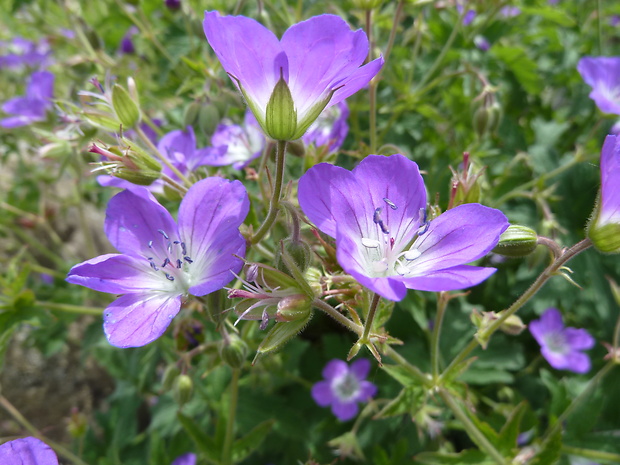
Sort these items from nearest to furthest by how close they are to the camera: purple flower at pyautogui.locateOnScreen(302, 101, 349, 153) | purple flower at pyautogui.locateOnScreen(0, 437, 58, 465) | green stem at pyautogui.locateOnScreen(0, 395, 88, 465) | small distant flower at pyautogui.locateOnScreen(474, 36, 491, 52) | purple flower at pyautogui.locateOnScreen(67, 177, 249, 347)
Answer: purple flower at pyautogui.locateOnScreen(67, 177, 249, 347)
purple flower at pyautogui.locateOnScreen(0, 437, 58, 465)
purple flower at pyautogui.locateOnScreen(302, 101, 349, 153)
green stem at pyautogui.locateOnScreen(0, 395, 88, 465)
small distant flower at pyautogui.locateOnScreen(474, 36, 491, 52)

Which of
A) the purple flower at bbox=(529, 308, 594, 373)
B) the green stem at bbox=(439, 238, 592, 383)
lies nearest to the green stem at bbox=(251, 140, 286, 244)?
the green stem at bbox=(439, 238, 592, 383)

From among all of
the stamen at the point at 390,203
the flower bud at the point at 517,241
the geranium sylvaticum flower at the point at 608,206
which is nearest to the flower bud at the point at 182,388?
the stamen at the point at 390,203

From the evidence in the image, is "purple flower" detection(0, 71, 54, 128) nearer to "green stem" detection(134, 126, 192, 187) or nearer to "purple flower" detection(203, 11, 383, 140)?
"green stem" detection(134, 126, 192, 187)

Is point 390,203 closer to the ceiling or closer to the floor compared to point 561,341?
closer to the ceiling

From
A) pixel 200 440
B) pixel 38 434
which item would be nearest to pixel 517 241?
pixel 200 440

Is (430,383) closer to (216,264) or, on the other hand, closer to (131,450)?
(216,264)

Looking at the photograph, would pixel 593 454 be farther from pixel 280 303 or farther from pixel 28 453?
pixel 28 453

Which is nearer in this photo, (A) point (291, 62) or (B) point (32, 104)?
(A) point (291, 62)
